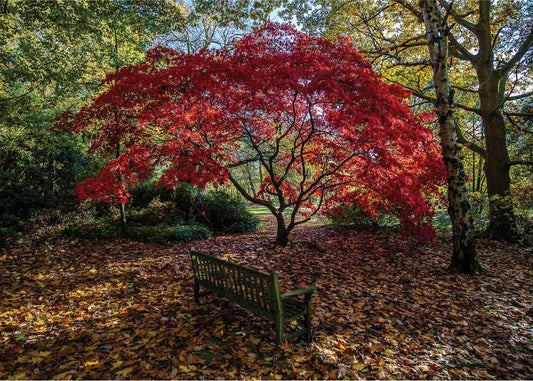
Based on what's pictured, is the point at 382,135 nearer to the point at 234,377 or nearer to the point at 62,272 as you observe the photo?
the point at 234,377

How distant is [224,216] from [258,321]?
709 cm

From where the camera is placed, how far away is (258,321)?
11.9 feet

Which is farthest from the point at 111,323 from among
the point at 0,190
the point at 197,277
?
the point at 0,190

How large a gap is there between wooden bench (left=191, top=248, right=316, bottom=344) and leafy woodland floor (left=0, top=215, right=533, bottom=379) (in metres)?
0.35

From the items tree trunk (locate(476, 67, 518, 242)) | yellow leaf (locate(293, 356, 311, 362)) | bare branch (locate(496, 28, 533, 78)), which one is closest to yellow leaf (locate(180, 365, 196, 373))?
yellow leaf (locate(293, 356, 311, 362))

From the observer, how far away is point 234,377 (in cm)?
261

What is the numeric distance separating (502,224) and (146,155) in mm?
9874

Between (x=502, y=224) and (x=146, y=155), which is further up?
(x=146, y=155)

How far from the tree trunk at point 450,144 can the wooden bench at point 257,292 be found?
12.9ft

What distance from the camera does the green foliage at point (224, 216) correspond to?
34.0ft

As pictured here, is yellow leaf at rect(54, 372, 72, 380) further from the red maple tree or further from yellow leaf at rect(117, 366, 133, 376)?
the red maple tree

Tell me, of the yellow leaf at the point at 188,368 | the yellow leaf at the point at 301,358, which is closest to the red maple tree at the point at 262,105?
the yellow leaf at the point at 188,368

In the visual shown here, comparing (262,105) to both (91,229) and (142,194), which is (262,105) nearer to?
(91,229)

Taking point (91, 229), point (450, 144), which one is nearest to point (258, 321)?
point (450, 144)
